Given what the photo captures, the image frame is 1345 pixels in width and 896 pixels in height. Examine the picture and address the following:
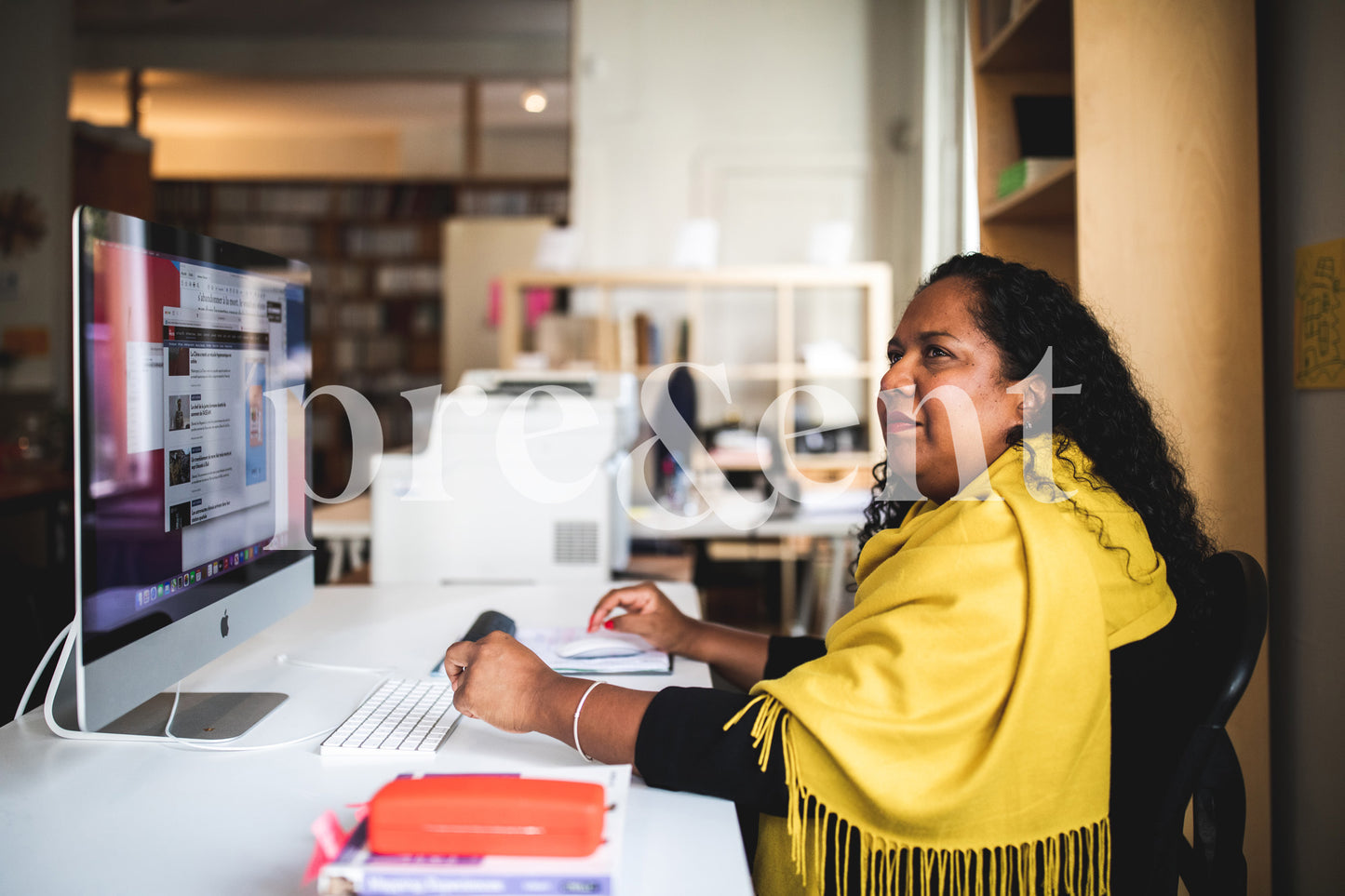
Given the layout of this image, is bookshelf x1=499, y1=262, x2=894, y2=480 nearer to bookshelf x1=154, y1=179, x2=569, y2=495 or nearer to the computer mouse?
the computer mouse

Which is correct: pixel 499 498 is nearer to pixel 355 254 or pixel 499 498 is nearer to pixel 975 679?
pixel 975 679

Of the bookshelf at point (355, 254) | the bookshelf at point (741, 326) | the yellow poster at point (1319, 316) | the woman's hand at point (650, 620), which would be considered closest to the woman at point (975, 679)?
the woman's hand at point (650, 620)

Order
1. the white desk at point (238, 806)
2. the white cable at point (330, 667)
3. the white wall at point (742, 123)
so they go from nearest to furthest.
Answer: the white desk at point (238, 806) → the white cable at point (330, 667) → the white wall at point (742, 123)

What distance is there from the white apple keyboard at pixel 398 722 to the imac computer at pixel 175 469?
119 mm

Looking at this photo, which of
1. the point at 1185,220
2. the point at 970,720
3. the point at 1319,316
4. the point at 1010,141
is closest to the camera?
the point at 970,720

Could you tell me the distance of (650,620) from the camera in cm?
129

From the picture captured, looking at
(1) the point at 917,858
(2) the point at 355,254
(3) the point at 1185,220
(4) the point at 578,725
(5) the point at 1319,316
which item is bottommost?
(1) the point at 917,858

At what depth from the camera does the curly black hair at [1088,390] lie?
3.20 ft

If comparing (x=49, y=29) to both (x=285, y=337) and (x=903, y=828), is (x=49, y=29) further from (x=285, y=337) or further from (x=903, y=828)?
(x=903, y=828)

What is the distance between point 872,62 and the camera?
4.22 metres

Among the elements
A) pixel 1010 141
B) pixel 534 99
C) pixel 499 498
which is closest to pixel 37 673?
pixel 499 498

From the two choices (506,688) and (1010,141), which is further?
(1010,141)

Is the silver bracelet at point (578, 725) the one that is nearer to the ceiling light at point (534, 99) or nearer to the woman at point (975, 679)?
the woman at point (975, 679)

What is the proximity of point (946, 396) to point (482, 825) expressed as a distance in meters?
0.64
